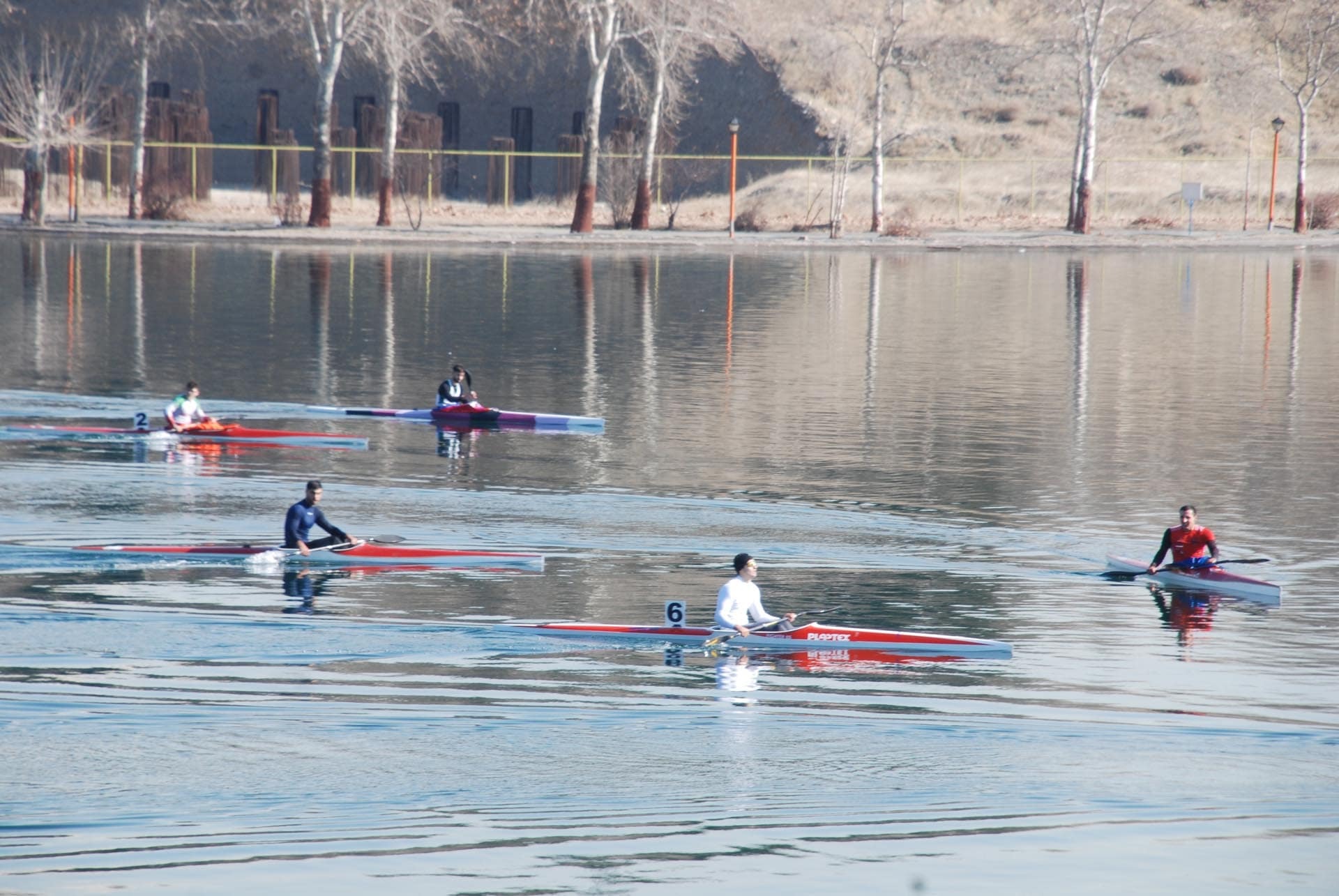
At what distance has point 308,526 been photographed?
2191 centimetres

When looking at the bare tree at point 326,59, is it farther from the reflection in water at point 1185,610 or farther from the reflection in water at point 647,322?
the reflection in water at point 1185,610

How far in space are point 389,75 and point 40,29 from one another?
3871 cm

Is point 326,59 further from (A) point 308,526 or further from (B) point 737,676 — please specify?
(B) point 737,676

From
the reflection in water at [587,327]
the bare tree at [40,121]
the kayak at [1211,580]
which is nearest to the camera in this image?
the kayak at [1211,580]

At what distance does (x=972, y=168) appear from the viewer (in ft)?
283

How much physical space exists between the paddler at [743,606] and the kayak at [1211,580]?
5725mm

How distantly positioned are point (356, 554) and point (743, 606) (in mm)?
5901

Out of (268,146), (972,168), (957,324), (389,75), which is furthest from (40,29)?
(957,324)

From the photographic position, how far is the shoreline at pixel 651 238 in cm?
6925

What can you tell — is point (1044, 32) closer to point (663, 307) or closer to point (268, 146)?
point (268, 146)

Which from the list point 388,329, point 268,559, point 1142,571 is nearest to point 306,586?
point 268,559

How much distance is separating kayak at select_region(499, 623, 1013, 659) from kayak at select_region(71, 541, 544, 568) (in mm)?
3016

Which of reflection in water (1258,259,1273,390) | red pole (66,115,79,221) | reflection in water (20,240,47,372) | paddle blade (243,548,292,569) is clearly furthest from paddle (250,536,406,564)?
red pole (66,115,79,221)

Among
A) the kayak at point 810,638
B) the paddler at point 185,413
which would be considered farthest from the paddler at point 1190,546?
the paddler at point 185,413
